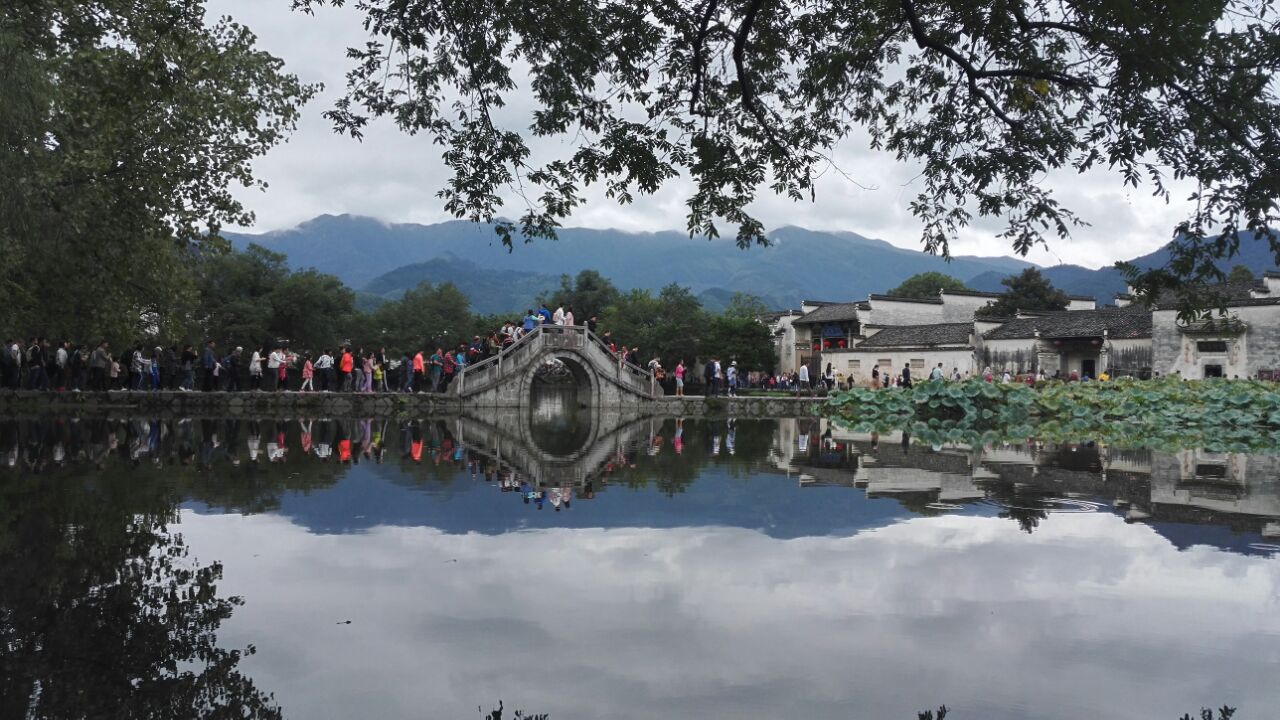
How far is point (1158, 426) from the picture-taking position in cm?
2244

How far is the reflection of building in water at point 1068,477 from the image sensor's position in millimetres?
8672

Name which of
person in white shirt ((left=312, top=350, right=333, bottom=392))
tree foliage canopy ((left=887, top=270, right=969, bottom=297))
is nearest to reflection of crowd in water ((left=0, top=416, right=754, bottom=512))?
person in white shirt ((left=312, top=350, right=333, bottom=392))

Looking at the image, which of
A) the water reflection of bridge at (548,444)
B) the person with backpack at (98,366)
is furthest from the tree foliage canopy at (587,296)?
the water reflection of bridge at (548,444)

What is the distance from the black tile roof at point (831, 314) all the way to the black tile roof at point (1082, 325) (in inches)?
437

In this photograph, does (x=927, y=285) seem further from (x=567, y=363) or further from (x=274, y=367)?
(x=274, y=367)

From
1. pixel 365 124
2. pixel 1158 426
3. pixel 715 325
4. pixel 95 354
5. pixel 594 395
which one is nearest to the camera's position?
pixel 365 124

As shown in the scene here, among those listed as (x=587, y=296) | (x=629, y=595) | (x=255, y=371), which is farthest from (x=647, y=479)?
(x=587, y=296)

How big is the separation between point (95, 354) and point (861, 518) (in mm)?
24370

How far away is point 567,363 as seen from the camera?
34.0 m

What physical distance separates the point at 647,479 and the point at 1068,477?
4.99 m

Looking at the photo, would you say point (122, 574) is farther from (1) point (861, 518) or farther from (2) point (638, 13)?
(2) point (638, 13)

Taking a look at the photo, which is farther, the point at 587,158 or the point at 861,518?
the point at 587,158

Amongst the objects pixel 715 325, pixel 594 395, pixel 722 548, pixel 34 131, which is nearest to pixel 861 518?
pixel 722 548

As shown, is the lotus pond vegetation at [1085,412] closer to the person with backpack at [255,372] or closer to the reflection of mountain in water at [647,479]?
the reflection of mountain in water at [647,479]
